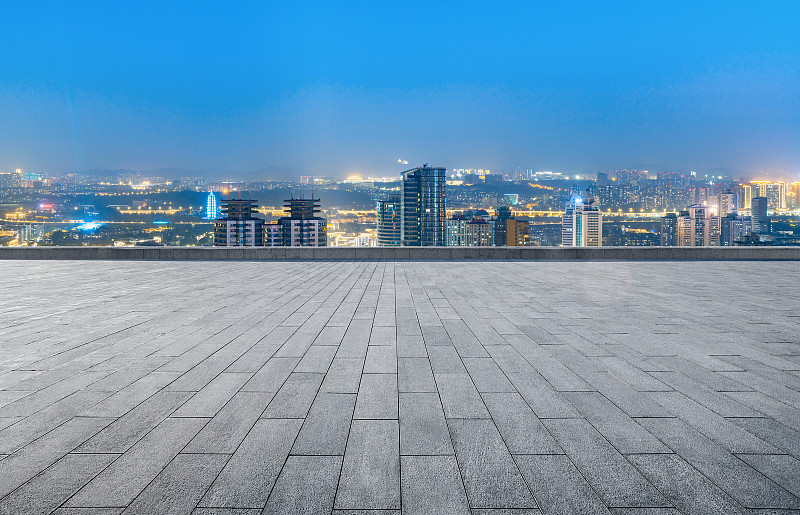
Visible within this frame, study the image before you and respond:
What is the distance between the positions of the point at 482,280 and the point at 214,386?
9616 mm

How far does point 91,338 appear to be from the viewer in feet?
21.4

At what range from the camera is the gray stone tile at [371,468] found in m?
2.67

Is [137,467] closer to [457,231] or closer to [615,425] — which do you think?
[615,425]

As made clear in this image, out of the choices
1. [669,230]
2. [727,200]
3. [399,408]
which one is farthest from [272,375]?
[727,200]

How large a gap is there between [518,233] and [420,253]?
6258 millimetres

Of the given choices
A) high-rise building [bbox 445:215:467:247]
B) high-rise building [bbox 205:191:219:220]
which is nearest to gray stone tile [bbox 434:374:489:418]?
high-rise building [bbox 445:215:467:247]

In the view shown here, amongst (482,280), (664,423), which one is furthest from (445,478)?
(482,280)

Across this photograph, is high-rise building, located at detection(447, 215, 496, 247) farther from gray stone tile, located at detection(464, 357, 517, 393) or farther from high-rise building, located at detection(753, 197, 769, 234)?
gray stone tile, located at detection(464, 357, 517, 393)

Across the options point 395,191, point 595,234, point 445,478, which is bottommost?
point 445,478

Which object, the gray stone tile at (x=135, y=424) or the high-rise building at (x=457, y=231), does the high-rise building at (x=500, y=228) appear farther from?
the gray stone tile at (x=135, y=424)

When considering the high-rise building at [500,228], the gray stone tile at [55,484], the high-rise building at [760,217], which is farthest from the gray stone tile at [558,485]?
the high-rise building at [760,217]

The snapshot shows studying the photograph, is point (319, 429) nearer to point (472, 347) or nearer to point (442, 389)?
point (442, 389)

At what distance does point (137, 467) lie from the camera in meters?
3.03

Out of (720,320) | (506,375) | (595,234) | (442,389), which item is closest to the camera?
(442,389)
